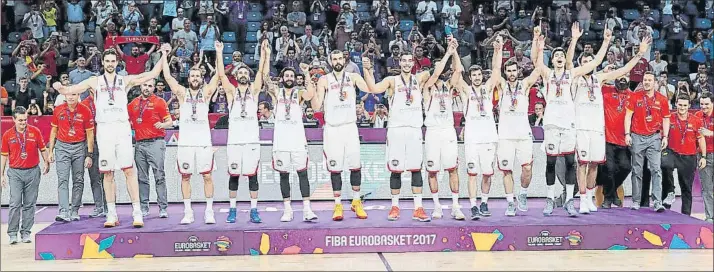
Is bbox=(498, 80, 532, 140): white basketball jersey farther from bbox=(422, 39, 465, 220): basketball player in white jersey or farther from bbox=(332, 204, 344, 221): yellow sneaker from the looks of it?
bbox=(332, 204, 344, 221): yellow sneaker

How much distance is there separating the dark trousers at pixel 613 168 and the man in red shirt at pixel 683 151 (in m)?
0.76

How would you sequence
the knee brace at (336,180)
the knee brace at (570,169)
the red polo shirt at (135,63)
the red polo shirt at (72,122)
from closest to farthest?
1. the knee brace at (336,180)
2. the knee brace at (570,169)
3. the red polo shirt at (72,122)
4. the red polo shirt at (135,63)

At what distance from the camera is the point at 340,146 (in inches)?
505

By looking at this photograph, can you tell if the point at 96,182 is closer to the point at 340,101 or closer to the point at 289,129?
the point at 289,129

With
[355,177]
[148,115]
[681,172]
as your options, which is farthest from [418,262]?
[681,172]

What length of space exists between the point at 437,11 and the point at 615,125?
34.0 feet

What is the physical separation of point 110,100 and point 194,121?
1132 mm

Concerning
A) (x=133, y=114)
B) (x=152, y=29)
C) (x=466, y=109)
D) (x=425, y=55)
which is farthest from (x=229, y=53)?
(x=466, y=109)

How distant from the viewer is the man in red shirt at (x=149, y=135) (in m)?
13.9

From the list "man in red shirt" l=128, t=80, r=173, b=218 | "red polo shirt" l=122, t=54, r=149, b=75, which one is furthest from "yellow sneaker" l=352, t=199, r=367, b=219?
"red polo shirt" l=122, t=54, r=149, b=75

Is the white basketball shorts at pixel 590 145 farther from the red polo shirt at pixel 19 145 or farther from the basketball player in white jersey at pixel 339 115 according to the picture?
the red polo shirt at pixel 19 145

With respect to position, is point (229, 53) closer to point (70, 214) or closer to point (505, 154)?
point (70, 214)

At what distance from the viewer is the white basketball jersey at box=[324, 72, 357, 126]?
12812 millimetres

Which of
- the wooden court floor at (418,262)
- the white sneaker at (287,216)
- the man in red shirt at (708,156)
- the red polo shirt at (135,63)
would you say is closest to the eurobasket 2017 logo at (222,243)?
the wooden court floor at (418,262)
